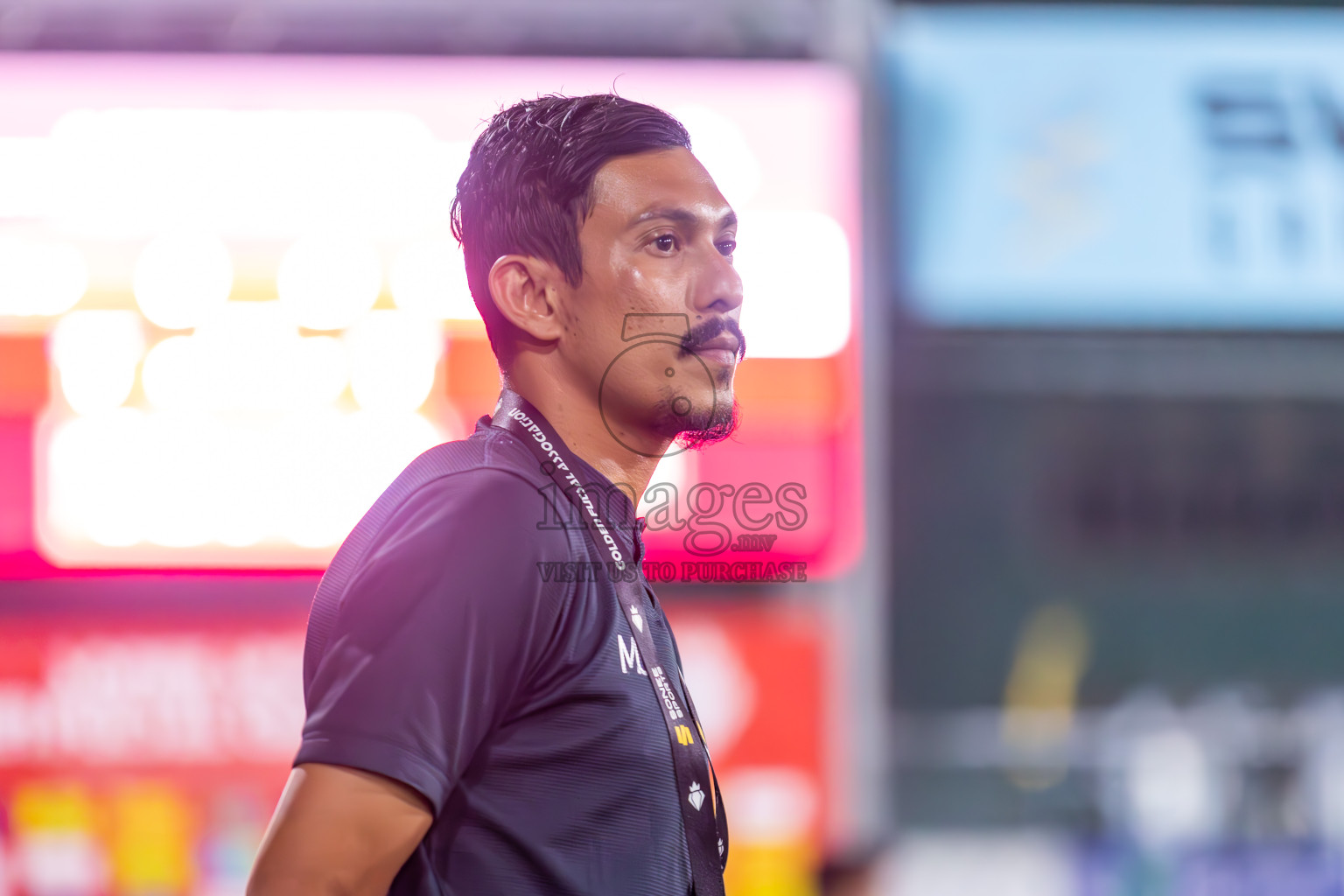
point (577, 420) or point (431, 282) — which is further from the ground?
point (431, 282)

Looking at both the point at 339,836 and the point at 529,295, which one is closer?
the point at 339,836

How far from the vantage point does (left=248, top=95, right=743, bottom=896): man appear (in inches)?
41.8

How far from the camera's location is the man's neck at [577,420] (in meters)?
1.43

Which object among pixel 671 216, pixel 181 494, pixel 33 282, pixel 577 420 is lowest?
pixel 577 420

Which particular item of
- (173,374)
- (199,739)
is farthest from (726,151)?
(199,739)

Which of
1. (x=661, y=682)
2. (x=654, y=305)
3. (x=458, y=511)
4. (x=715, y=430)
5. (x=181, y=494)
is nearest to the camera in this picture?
(x=458, y=511)

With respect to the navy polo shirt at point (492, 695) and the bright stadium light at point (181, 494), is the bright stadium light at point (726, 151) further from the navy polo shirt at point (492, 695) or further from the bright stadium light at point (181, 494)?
the navy polo shirt at point (492, 695)

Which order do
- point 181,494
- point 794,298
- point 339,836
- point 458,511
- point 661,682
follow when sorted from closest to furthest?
point 339,836 < point 458,511 < point 661,682 < point 181,494 < point 794,298

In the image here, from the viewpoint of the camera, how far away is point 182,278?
4590 mm

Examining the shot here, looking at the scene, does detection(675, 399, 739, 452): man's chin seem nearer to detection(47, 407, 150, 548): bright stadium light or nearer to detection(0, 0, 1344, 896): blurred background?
detection(0, 0, 1344, 896): blurred background

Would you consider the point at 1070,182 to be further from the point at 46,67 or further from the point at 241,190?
the point at 46,67

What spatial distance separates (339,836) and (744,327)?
147 inches

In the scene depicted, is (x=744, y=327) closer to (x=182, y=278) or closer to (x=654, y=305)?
(x=182, y=278)

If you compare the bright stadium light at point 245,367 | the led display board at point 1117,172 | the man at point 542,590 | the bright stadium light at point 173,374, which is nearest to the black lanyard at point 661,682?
the man at point 542,590
